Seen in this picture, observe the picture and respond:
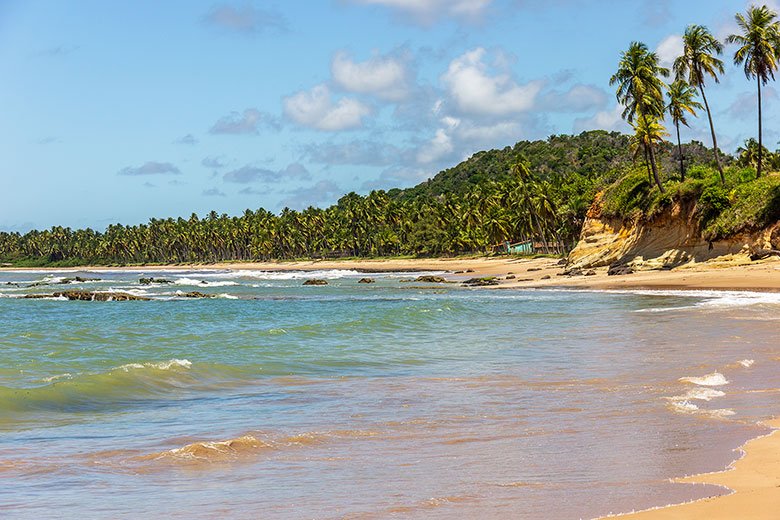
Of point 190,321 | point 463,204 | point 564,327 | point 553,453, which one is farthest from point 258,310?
point 463,204

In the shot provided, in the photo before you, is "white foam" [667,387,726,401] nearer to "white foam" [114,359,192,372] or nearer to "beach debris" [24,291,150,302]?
"white foam" [114,359,192,372]

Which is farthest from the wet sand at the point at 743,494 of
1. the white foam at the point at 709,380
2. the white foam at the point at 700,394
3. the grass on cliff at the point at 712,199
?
the grass on cliff at the point at 712,199

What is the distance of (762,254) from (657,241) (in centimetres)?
953

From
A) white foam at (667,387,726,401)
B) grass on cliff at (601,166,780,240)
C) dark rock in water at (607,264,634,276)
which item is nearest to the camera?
white foam at (667,387,726,401)

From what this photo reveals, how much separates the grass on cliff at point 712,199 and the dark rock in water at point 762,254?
4.21 ft

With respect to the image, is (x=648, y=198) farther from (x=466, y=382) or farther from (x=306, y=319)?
(x=466, y=382)

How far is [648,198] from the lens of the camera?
5231 centimetres

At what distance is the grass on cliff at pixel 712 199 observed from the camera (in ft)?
137

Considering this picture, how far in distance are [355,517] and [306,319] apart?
27.1 m

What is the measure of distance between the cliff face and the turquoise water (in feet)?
56.7

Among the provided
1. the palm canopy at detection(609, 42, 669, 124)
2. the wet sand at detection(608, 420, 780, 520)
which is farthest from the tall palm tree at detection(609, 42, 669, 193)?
the wet sand at detection(608, 420, 780, 520)

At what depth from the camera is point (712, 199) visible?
45.5m

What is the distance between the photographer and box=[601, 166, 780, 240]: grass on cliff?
137ft

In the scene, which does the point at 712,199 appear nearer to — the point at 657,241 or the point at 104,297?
the point at 657,241
